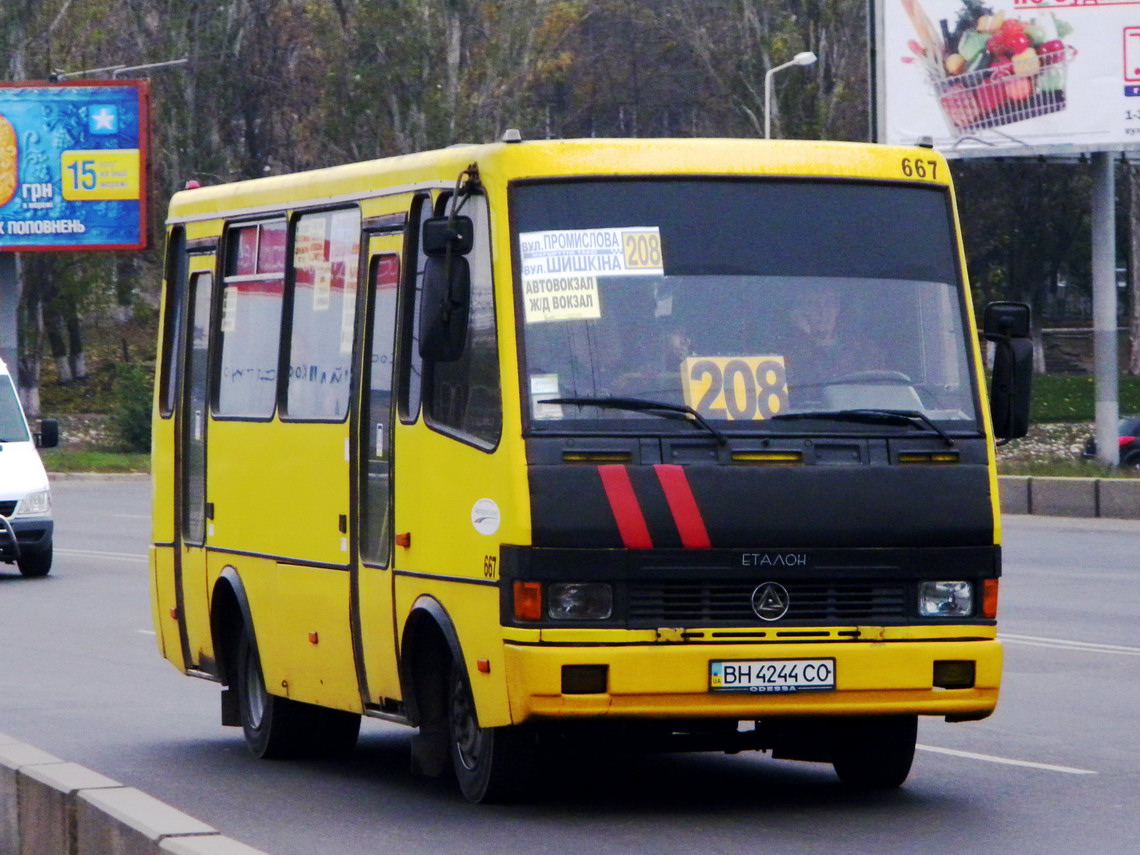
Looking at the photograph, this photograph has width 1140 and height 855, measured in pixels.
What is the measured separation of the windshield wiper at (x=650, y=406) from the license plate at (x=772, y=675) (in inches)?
29.2

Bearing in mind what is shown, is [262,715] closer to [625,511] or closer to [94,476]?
[625,511]

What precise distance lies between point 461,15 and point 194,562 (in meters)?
52.6

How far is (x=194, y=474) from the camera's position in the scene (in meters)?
10.7

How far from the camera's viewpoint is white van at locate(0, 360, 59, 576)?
21406 millimetres

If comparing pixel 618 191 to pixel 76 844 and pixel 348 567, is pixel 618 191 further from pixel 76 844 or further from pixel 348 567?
pixel 76 844

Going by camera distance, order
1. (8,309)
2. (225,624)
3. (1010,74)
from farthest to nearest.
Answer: (8,309), (1010,74), (225,624)

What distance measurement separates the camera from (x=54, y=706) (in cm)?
1212

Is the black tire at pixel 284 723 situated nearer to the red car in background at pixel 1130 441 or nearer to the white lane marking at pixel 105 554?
the white lane marking at pixel 105 554

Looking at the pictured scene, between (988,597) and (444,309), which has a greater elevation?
(444,309)

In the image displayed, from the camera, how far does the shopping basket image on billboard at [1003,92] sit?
33138mm

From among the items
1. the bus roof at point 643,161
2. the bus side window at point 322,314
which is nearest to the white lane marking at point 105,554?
the bus side window at point 322,314

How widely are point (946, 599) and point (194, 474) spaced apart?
4027 mm

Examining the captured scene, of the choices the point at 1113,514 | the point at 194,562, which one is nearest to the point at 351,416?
the point at 194,562

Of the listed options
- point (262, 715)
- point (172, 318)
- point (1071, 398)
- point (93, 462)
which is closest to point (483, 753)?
point (262, 715)
